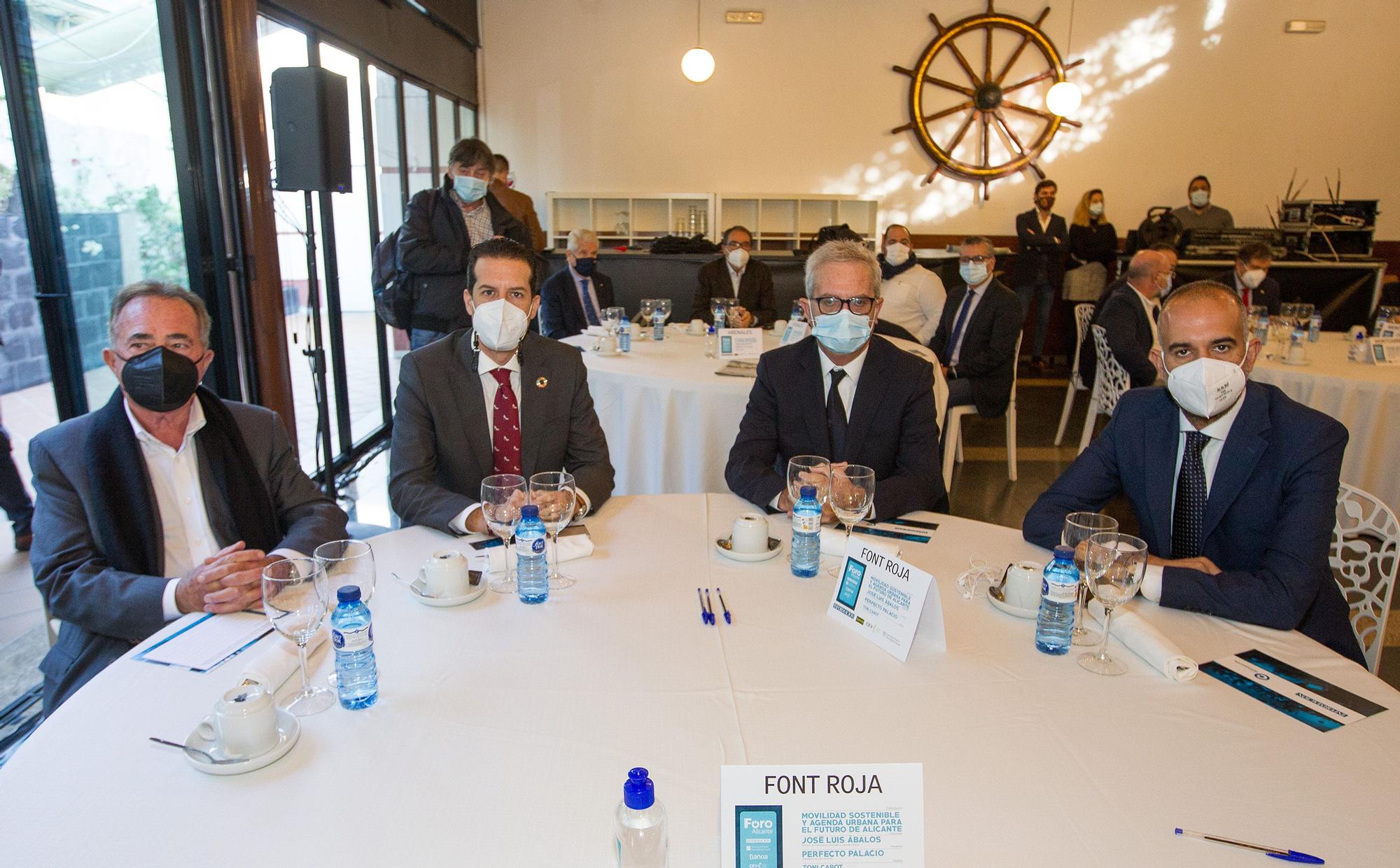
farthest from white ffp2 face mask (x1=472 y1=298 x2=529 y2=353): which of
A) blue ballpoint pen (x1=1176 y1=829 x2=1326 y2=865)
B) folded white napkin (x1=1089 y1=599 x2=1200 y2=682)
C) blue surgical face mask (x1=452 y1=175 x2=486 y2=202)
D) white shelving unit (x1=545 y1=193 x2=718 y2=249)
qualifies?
white shelving unit (x1=545 y1=193 x2=718 y2=249)

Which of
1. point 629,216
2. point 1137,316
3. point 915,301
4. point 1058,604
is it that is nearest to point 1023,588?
point 1058,604

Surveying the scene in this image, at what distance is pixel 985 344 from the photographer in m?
4.94

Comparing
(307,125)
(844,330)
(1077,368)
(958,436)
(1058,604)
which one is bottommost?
(958,436)

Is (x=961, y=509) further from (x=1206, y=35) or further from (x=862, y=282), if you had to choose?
(x=1206, y=35)

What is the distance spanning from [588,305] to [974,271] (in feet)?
8.61

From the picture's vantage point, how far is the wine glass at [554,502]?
1719mm

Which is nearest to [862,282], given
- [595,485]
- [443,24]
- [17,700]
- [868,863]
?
[595,485]

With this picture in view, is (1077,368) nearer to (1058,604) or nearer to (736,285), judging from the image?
(736,285)

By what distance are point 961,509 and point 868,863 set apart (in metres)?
4.05

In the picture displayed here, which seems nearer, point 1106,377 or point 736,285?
point 1106,377

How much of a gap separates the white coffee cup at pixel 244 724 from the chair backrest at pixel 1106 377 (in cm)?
482

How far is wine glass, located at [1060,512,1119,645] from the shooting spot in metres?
1.46

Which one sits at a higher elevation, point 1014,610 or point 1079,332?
point 1079,332

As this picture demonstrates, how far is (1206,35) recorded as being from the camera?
909 centimetres
